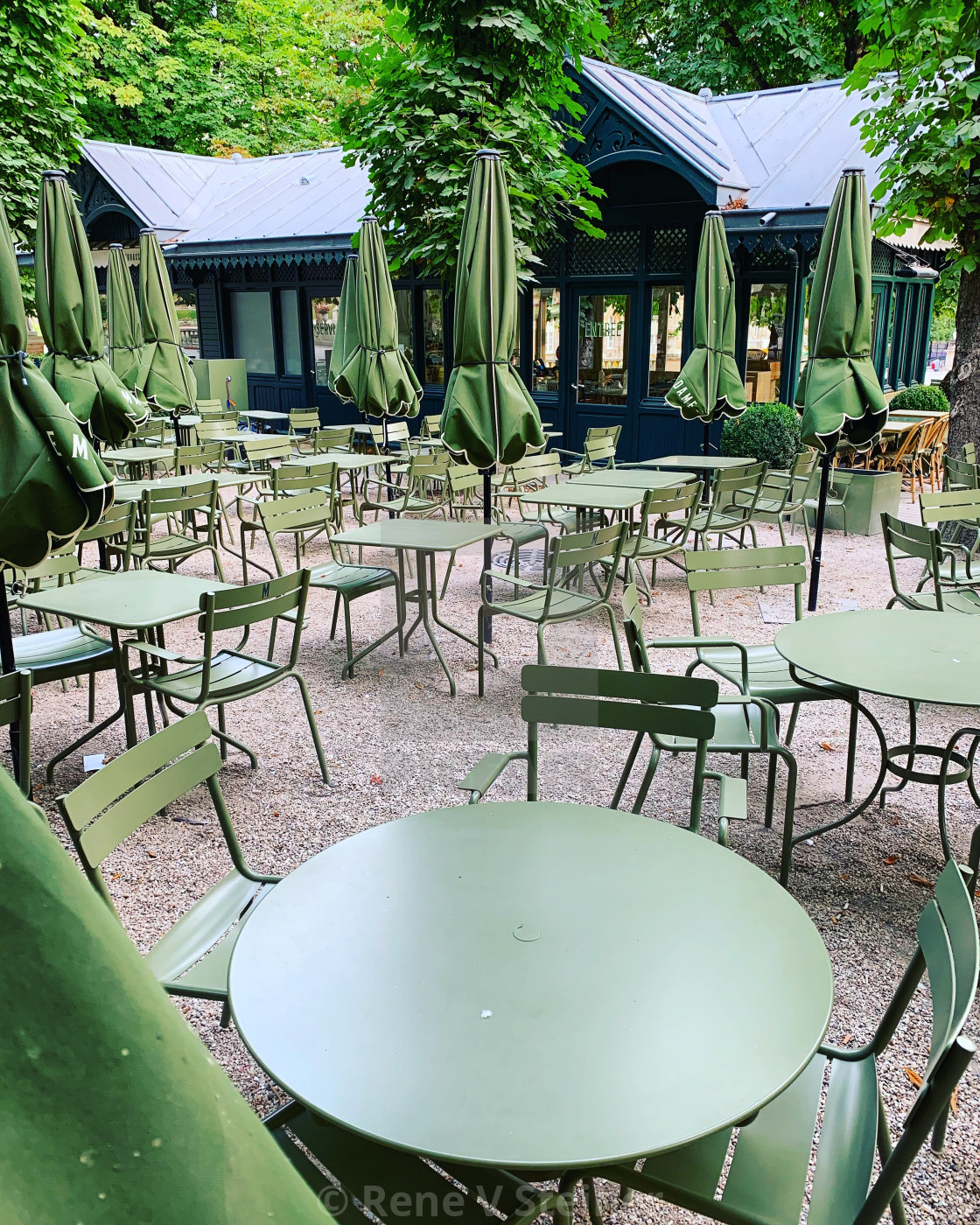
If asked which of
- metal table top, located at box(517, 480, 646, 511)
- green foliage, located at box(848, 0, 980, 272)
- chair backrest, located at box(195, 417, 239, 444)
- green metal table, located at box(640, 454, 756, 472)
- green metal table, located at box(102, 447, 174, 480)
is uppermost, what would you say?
green foliage, located at box(848, 0, 980, 272)

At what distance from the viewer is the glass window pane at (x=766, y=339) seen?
43.3 feet

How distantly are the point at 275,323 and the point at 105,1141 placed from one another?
20.0 meters

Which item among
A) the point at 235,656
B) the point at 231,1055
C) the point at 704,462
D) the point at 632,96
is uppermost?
the point at 632,96

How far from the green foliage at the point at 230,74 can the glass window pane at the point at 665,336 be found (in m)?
18.2

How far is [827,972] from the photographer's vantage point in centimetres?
179

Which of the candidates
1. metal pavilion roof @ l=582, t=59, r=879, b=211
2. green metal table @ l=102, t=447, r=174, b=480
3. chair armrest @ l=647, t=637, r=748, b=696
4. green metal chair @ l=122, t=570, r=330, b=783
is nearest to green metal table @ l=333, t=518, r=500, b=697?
green metal chair @ l=122, t=570, r=330, b=783

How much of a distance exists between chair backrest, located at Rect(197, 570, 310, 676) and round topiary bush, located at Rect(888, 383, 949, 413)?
12.9 metres

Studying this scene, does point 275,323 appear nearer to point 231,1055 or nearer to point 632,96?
point 632,96

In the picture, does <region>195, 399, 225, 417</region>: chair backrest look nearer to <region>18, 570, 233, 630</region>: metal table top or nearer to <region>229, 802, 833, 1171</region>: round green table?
<region>18, 570, 233, 630</region>: metal table top

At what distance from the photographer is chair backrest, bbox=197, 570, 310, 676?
4066mm

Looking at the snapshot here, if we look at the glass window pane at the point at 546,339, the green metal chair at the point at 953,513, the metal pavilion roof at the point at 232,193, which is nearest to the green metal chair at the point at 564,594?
the green metal chair at the point at 953,513

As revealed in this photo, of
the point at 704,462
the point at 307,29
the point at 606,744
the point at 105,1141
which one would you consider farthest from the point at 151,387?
the point at 307,29

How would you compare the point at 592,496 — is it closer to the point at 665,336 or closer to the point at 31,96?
the point at 665,336

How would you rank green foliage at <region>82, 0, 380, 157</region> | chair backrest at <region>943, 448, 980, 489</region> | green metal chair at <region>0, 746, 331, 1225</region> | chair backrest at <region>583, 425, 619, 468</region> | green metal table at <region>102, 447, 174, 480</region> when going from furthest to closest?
green foliage at <region>82, 0, 380, 157</region> < chair backrest at <region>583, 425, 619, 468</region> < green metal table at <region>102, 447, 174, 480</region> < chair backrest at <region>943, 448, 980, 489</region> < green metal chair at <region>0, 746, 331, 1225</region>
